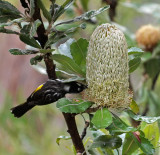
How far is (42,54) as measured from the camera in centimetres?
55

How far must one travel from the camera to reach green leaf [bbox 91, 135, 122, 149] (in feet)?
1.89

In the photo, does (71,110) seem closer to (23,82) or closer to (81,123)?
(81,123)

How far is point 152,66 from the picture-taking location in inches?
45.3

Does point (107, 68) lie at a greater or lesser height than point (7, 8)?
lesser

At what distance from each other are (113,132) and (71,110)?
8cm

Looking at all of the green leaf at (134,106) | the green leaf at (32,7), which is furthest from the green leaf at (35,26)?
the green leaf at (134,106)

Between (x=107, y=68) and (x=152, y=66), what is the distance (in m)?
0.64

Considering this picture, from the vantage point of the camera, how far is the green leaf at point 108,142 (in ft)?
1.89

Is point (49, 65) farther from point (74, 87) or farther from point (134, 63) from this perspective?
point (134, 63)

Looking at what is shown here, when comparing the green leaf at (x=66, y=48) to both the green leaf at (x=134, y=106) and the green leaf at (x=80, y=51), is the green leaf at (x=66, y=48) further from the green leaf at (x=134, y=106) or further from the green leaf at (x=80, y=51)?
the green leaf at (x=134, y=106)

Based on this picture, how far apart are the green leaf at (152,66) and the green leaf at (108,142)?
59cm

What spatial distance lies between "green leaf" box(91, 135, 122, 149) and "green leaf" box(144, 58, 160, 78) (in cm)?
59

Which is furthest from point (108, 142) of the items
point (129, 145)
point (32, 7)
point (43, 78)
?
point (43, 78)

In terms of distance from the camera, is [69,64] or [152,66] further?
[152,66]
